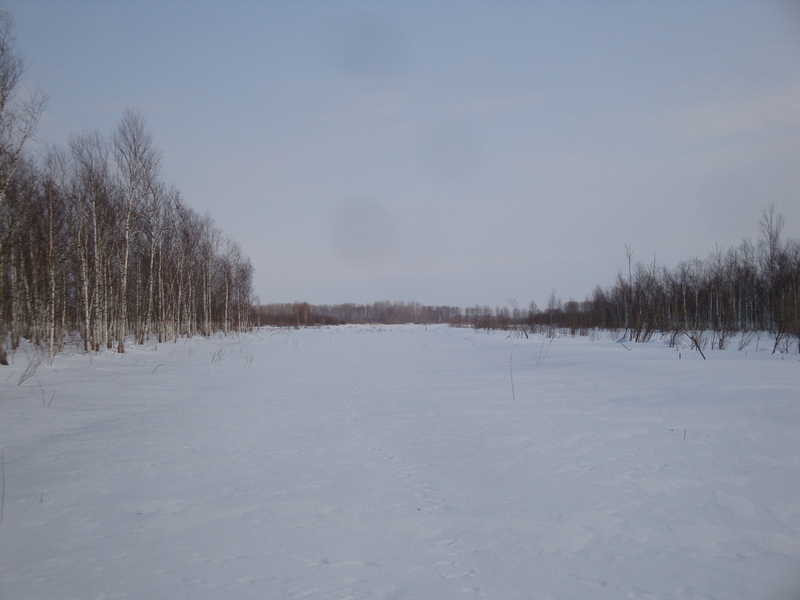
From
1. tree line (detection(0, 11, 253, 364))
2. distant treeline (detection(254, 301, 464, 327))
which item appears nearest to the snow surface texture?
tree line (detection(0, 11, 253, 364))

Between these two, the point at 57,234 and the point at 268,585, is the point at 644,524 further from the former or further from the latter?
the point at 57,234

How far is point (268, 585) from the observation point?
2.13 meters

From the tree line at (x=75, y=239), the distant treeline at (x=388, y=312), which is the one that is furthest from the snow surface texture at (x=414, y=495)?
the distant treeline at (x=388, y=312)

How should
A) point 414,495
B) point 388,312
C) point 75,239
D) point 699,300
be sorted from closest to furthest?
point 414,495, point 75,239, point 699,300, point 388,312

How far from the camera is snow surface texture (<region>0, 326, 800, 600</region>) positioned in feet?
Answer: 7.24

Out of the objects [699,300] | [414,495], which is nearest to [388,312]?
[699,300]

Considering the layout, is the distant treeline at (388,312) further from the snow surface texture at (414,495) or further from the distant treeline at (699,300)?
the snow surface texture at (414,495)

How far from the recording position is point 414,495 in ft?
10.8

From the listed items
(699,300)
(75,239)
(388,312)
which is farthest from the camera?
(388,312)

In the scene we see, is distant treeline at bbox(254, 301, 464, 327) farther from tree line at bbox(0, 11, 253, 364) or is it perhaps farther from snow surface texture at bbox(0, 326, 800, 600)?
snow surface texture at bbox(0, 326, 800, 600)

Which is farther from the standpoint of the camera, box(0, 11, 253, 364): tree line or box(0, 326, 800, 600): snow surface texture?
box(0, 11, 253, 364): tree line

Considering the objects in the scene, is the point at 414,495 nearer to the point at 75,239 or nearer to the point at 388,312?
the point at 75,239

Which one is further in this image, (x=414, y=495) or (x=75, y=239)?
(x=75, y=239)

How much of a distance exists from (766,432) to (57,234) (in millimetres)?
18836
